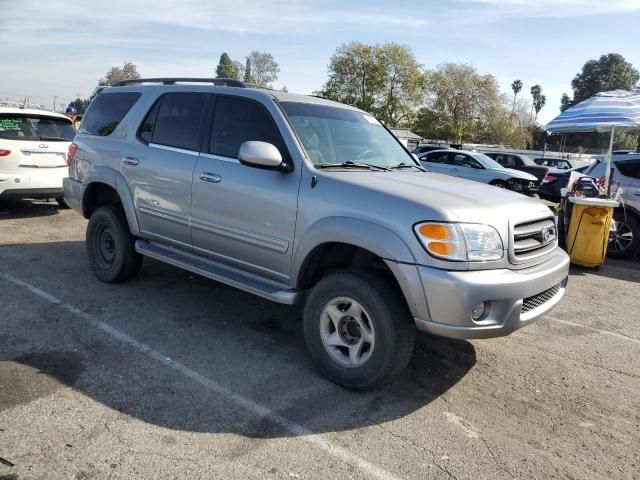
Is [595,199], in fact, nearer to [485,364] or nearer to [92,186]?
[485,364]

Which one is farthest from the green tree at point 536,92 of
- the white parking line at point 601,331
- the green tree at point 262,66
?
the white parking line at point 601,331

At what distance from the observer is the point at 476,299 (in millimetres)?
2969

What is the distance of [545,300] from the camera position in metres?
3.53

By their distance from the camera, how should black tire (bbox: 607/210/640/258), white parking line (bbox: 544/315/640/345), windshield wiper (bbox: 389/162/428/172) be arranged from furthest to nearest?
black tire (bbox: 607/210/640/258) → white parking line (bbox: 544/315/640/345) → windshield wiper (bbox: 389/162/428/172)

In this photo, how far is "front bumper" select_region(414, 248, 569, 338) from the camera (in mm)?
2959

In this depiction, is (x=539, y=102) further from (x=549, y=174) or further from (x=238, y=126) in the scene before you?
(x=238, y=126)

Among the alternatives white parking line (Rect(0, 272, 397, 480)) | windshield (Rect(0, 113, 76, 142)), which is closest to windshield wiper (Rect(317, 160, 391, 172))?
white parking line (Rect(0, 272, 397, 480))

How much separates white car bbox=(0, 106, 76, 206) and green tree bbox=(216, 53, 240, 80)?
66553 mm

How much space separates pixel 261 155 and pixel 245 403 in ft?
5.46

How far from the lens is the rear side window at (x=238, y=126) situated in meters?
3.98

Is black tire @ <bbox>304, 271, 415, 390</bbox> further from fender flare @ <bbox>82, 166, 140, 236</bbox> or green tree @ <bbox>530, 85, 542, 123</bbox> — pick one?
green tree @ <bbox>530, 85, 542, 123</bbox>

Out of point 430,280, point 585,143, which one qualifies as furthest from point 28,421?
point 585,143

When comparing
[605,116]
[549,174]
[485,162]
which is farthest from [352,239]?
[549,174]

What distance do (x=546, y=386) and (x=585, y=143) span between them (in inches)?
2694
